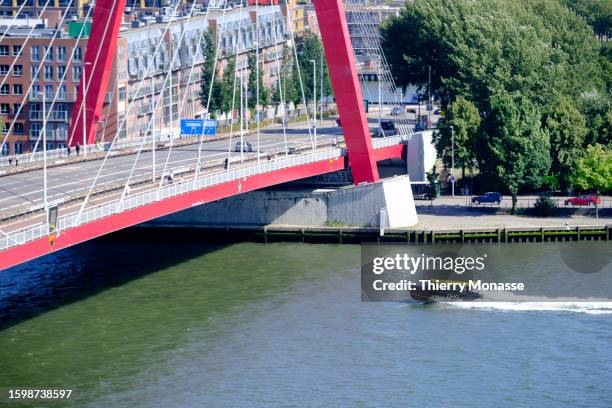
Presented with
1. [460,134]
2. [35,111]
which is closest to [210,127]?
[35,111]

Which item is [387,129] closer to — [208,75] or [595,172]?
[208,75]

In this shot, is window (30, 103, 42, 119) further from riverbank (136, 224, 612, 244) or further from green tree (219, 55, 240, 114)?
riverbank (136, 224, 612, 244)

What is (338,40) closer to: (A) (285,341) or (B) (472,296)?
(B) (472,296)

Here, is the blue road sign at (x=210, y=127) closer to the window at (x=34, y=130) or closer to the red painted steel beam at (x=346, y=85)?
the window at (x=34, y=130)

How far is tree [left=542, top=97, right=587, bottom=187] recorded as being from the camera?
2648 inches

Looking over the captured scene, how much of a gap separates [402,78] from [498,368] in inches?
1797

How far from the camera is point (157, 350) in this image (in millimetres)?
42719

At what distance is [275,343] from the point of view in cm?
4331

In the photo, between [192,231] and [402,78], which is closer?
[192,231]

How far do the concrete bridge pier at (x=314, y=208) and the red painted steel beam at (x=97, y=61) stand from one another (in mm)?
5429

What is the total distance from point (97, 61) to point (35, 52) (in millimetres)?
15532

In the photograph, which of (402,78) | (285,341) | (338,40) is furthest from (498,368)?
(402,78)

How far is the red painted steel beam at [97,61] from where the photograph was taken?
6078 cm

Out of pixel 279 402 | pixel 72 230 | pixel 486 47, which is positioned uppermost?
pixel 486 47
